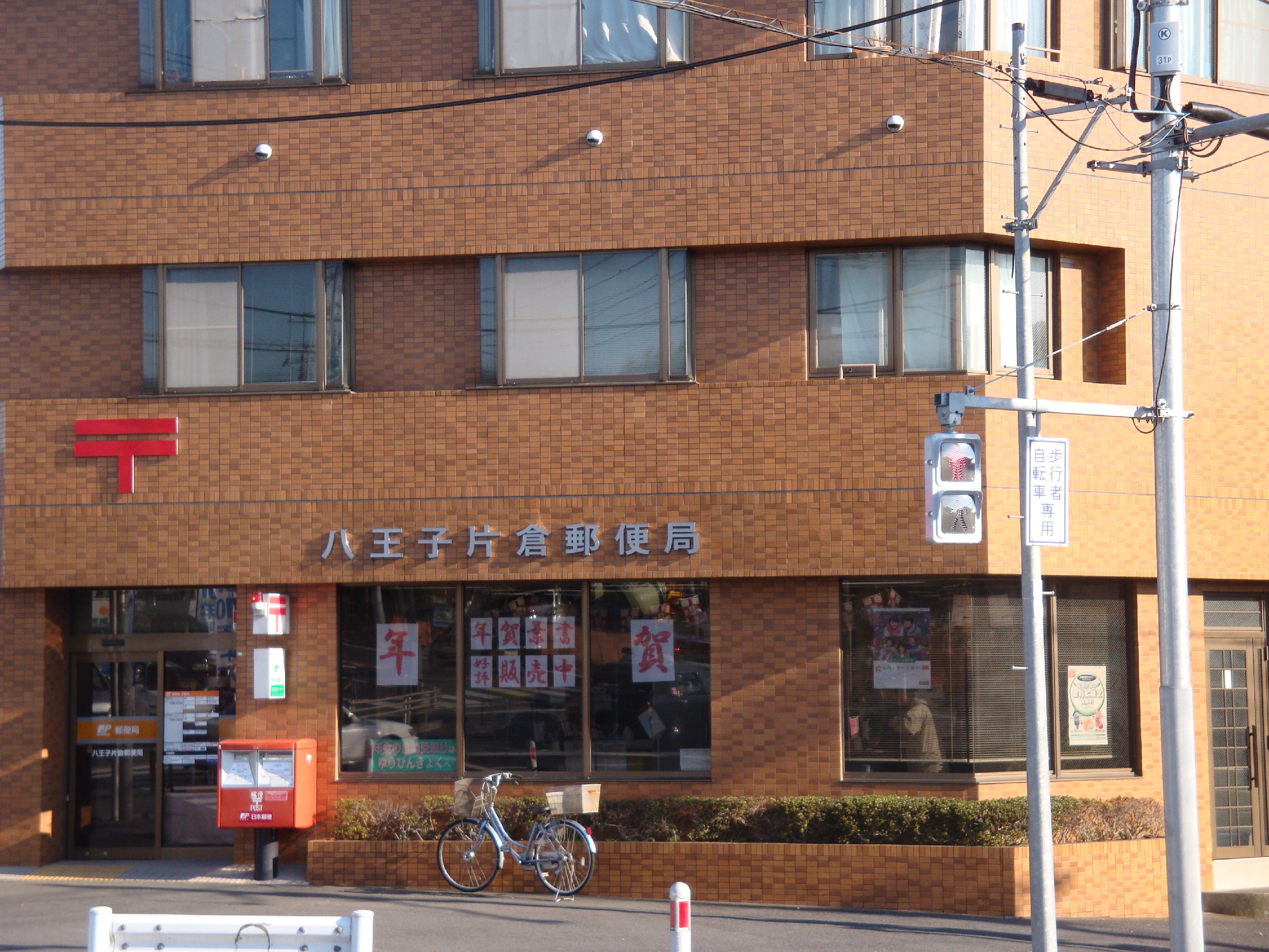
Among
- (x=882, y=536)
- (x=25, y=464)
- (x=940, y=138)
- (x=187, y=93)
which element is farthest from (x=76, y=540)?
(x=940, y=138)

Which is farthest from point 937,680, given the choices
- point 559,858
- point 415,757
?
point 415,757

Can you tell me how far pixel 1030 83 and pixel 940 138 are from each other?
337 centimetres

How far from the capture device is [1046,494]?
10445mm

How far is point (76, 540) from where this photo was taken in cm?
1516

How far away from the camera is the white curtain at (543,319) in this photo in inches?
593

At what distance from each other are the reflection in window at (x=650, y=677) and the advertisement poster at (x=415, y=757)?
1.68 meters

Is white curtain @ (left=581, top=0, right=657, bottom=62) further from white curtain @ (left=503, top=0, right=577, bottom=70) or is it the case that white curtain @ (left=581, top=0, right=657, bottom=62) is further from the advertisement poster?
the advertisement poster

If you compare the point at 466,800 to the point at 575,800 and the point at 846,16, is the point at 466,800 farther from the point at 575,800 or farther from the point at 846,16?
the point at 846,16

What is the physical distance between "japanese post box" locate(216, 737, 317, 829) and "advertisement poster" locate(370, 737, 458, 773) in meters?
0.96

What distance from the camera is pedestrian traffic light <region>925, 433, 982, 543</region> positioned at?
9875mm

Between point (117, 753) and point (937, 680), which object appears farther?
point (117, 753)

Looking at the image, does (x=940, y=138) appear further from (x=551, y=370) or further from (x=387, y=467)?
(x=387, y=467)

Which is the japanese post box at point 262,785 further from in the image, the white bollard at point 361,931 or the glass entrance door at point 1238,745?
the glass entrance door at point 1238,745

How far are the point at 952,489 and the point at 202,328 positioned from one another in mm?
9406
